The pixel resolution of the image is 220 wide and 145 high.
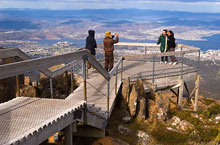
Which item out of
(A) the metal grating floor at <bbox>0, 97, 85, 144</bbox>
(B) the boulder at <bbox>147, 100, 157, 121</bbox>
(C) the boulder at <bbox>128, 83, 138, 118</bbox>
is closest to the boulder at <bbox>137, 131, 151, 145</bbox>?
(C) the boulder at <bbox>128, 83, 138, 118</bbox>

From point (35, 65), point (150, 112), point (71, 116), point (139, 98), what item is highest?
point (35, 65)

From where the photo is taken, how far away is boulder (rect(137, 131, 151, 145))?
671cm

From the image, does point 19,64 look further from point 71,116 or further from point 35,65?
point 71,116

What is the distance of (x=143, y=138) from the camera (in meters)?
6.95

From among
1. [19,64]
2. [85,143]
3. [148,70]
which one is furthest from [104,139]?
[148,70]

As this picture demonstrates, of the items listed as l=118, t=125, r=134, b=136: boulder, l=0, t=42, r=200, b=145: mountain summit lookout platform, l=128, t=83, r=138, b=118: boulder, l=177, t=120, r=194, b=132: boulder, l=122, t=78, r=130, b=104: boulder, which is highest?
l=0, t=42, r=200, b=145: mountain summit lookout platform

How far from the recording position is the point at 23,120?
4.03m

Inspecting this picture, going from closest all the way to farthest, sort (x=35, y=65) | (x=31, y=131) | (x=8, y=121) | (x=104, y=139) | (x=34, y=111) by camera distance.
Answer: (x=35, y=65)
(x=31, y=131)
(x=8, y=121)
(x=34, y=111)
(x=104, y=139)

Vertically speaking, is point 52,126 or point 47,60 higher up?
point 47,60

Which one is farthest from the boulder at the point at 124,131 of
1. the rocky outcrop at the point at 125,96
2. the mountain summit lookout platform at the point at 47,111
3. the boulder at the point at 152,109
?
the boulder at the point at 152,109

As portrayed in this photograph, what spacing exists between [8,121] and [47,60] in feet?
4.27

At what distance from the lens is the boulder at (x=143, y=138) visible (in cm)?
671

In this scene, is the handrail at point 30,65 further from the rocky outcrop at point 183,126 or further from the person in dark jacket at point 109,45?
the rocky outcrop at point 183,126

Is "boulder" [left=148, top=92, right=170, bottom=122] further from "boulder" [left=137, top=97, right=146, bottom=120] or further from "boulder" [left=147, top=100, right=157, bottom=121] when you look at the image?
"boulder" [left=137, top=97, right=146, bottom=120]
